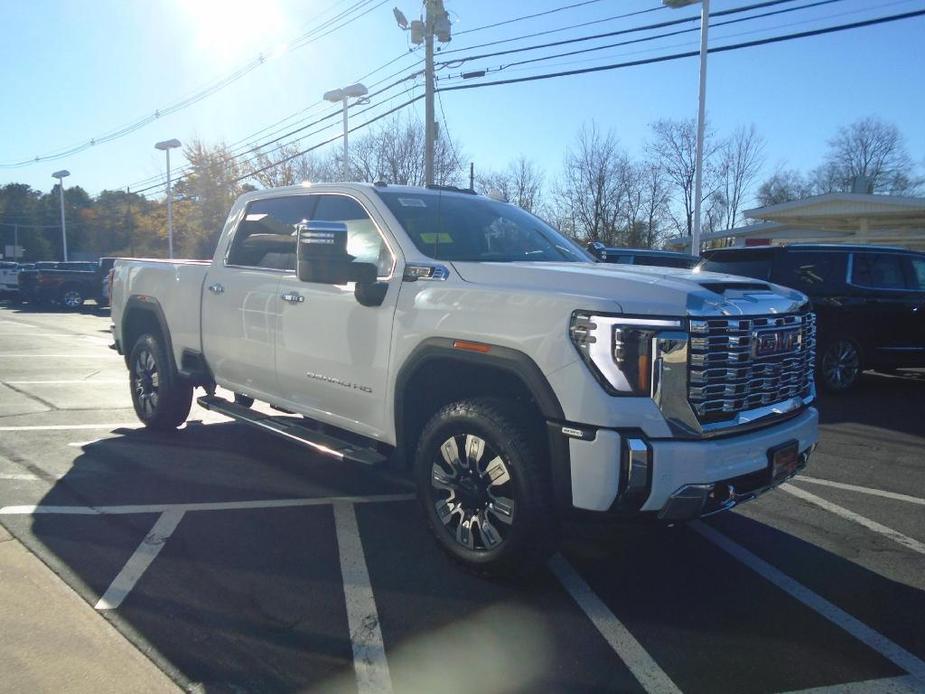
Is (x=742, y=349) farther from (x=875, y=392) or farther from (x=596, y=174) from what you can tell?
(x=596, y=174)

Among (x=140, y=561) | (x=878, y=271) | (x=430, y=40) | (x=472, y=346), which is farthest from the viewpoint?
(x=430, y=40)

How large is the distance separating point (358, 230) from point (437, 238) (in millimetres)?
626

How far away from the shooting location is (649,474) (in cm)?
309

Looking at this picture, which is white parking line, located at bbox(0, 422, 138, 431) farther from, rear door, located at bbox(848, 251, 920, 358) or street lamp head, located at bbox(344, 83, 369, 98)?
street lamp head, located at bbox(344, 83, 369, 98)

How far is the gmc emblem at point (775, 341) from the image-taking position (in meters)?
3.50

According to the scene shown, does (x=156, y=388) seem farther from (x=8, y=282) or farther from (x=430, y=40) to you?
(x=8, y=282)

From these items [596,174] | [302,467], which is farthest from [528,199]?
[302,467]

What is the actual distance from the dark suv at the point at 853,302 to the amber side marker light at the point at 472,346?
726 centimetres

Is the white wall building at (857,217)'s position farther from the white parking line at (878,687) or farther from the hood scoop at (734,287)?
the white parking line at (878,687)

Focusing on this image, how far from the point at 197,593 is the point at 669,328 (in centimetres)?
256

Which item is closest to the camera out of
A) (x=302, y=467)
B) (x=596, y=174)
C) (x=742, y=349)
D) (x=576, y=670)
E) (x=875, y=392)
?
(x=576, y=670)

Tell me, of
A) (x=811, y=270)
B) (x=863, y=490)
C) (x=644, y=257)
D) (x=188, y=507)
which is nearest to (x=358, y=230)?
(x=188, y=507)

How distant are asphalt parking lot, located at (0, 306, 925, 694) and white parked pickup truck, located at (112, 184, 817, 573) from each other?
1.52 feet

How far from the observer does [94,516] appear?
464 cm
